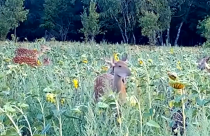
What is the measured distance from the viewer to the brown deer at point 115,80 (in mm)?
3670

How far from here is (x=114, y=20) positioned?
4722 centimetres

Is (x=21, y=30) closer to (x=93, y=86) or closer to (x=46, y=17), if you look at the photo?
(x=46, y=17)

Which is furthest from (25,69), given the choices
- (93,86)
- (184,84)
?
(184,84)

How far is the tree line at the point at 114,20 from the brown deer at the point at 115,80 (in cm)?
3348

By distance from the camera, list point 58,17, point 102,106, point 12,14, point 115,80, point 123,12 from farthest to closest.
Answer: point 58,17 → point 123,12 → point 12,14 → point 115,80 → point 102,106

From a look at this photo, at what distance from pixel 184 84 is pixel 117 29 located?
46.4m

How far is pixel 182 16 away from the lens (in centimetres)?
4822

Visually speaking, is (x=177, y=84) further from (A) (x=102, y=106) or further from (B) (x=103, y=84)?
(B) (x=103, y=84)

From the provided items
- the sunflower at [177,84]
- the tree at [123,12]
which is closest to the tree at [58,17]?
the tree at [123,12]

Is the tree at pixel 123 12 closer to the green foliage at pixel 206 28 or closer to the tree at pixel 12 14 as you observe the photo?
the green foliage at pixel 206 28

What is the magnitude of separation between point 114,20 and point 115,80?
43.5 meters

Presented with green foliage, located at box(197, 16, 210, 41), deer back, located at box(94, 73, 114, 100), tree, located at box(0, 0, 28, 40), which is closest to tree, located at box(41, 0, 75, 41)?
tree, located at box(0, 0, 28, 40)

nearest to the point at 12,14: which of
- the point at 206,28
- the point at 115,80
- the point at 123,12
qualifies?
the point at 123,12

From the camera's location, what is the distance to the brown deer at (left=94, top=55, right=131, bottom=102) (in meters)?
3.67
